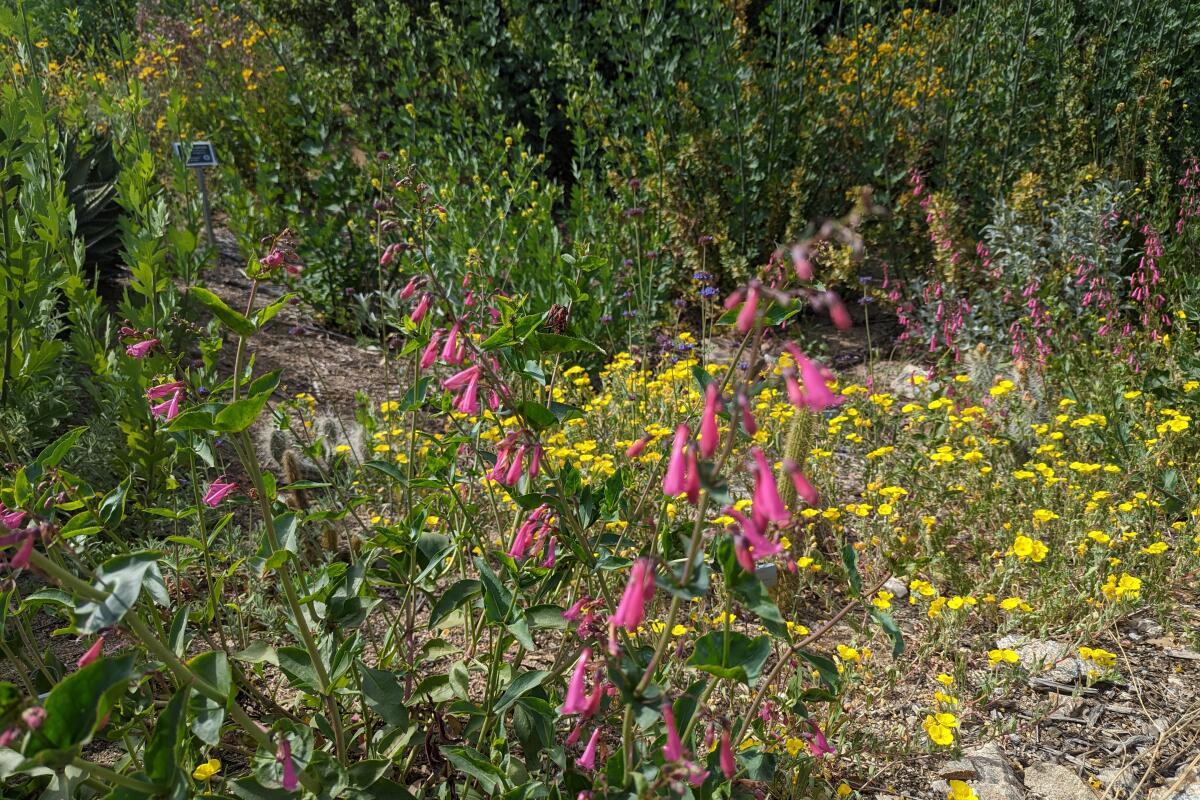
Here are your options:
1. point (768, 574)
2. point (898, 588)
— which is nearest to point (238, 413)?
point (768, 574)

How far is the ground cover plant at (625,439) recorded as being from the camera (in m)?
1.36

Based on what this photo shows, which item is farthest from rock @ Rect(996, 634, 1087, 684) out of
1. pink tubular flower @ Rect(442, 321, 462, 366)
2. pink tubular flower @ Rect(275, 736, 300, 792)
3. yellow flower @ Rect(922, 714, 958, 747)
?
pink tubular flower @ Rect(275, 736, 300, 792)

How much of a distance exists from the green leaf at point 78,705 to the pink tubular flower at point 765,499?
73cm

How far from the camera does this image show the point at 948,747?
7.36 feet

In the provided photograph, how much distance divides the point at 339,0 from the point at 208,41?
2789 millimetres

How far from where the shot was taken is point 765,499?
1013 mm

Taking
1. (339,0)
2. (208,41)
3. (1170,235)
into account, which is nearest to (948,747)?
(1170,235)

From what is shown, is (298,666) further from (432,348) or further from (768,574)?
(768,574)

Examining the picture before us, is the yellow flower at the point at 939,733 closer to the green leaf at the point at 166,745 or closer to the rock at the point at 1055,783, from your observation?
the rock at the point at 1055,783

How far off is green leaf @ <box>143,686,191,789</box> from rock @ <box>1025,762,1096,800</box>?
200 centimetres

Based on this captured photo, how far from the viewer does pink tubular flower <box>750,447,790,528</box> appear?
1004mm

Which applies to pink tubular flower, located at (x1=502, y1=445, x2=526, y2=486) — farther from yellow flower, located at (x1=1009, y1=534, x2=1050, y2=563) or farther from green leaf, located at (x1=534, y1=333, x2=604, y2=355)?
yellow flower, located at (x1=1009, y1=534, x2=1050, y2=563)

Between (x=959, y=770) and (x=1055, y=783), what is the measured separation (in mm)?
234

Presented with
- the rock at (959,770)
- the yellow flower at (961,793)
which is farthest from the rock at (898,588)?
the yellow flower at (961,793)
